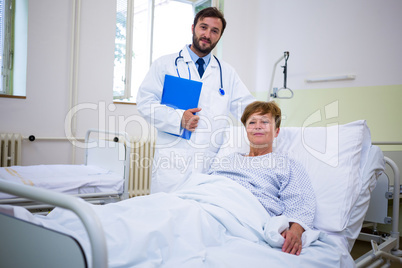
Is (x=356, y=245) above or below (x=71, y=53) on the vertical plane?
below

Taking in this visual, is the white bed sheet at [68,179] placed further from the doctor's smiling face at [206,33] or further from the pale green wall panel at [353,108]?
the pale green wall panel at [353,108]

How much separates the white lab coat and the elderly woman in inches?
9.4

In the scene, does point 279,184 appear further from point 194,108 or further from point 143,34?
point 143,34

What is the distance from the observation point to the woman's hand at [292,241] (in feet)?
3.54

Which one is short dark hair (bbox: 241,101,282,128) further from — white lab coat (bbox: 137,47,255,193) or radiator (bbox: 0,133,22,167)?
radiator (bbox: 0,133,22,167)

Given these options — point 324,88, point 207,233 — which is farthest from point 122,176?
point 324,88

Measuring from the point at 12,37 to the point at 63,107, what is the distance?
0.78 m

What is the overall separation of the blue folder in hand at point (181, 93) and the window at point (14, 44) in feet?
5.85

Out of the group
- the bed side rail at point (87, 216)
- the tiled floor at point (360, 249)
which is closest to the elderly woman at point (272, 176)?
the bed side rail at point (87, 216)

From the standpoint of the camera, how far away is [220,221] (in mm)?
1134

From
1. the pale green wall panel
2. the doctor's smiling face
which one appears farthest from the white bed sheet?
the pale green wall panel

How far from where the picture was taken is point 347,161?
1.52 m

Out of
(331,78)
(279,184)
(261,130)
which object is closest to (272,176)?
(279,184)

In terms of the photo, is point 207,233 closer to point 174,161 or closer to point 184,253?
point 184,253
